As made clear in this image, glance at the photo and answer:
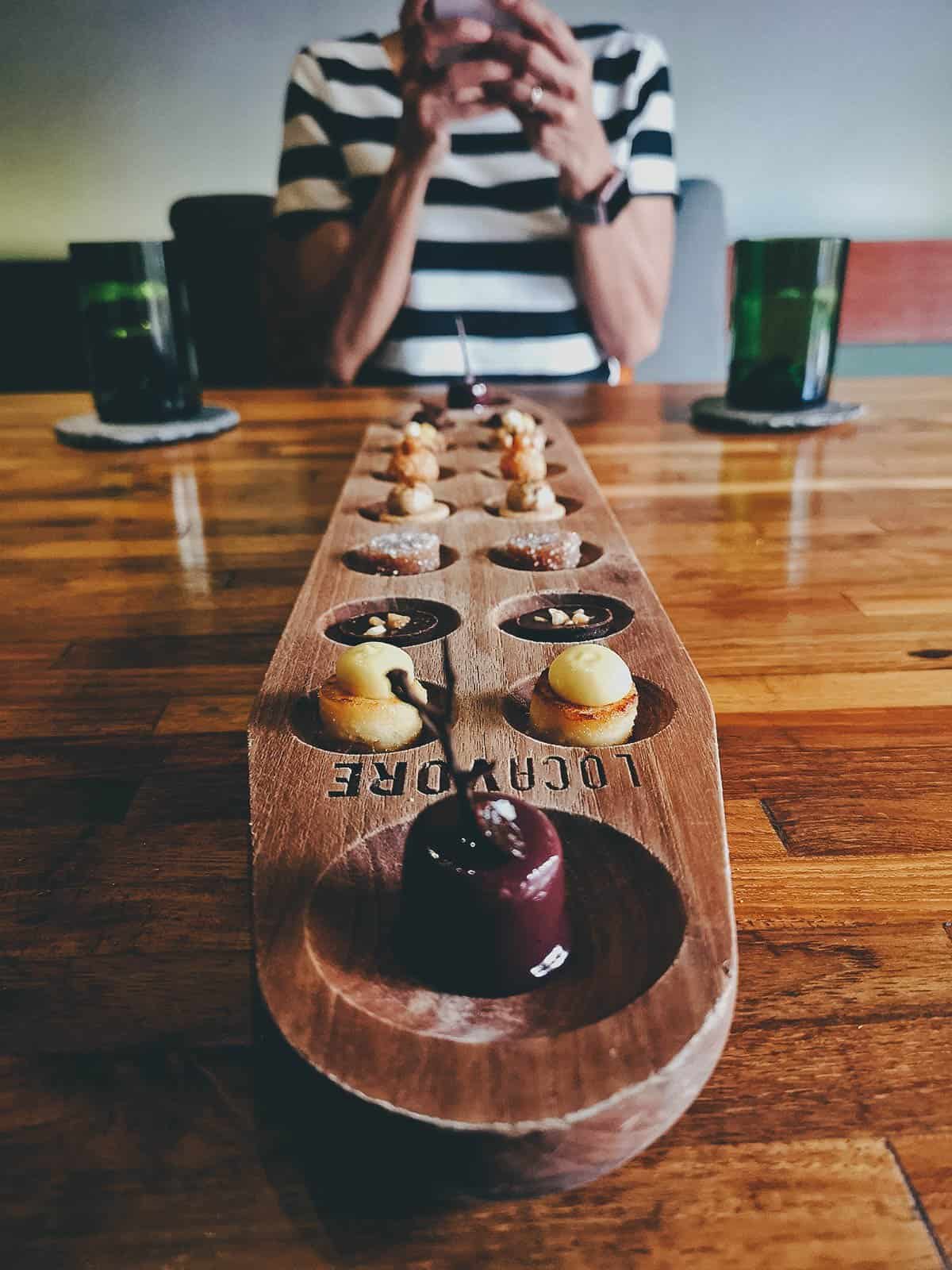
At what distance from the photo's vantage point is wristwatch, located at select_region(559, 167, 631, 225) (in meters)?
1.72

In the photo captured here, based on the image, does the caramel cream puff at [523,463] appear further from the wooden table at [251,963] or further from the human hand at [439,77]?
the human hand at [439,77]

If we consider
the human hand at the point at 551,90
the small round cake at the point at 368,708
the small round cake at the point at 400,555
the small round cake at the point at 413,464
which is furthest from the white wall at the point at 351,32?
the small round cake at the point at 368,708

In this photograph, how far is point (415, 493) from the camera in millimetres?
889

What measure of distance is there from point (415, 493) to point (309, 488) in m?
0.26

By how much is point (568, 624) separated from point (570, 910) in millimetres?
293

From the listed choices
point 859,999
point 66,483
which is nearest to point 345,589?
point 859,999

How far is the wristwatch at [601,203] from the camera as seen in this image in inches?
67.6

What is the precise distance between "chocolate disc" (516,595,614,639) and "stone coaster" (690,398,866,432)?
70 cm

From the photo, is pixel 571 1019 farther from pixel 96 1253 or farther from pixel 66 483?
pixel 66 483

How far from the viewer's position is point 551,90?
1.54 metres

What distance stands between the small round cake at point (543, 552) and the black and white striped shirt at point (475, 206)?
4.09ft

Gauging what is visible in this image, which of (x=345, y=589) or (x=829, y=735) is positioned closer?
(x=829, y=735)

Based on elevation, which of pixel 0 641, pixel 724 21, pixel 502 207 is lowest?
pixel 0 641

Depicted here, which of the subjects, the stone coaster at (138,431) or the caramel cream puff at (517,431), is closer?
the caramel cream puff at (517,431)
